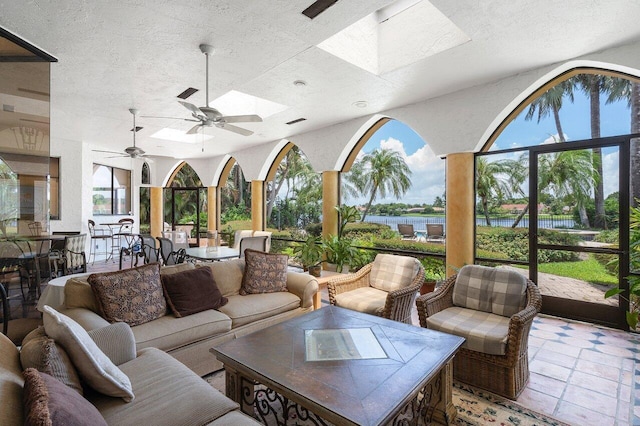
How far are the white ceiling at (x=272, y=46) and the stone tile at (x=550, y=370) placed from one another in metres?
3.04

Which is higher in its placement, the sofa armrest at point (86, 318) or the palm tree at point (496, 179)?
the palm tree at point (496, 179)

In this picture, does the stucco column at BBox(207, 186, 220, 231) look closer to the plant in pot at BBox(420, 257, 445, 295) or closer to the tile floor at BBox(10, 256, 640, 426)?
the plant in pot at BBox(420, 257, 445, 295)

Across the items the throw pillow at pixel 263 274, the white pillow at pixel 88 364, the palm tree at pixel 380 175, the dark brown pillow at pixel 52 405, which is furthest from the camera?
the palm tree at pixel 380 175

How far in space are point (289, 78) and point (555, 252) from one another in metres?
3.99

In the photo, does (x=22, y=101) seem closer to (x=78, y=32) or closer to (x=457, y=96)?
(x=78, y=32)

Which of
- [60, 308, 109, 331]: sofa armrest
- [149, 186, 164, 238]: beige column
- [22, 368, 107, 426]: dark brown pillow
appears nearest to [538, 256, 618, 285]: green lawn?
[22, 368, 107, 426]: dark brown pillow

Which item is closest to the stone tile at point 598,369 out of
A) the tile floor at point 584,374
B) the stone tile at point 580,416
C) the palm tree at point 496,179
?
the tile floor at point 584,374

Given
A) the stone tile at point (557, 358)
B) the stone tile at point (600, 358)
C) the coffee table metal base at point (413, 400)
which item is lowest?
the stone tile at point (557, 358)

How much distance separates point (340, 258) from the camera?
18.2 feet

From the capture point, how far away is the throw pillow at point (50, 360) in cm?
141

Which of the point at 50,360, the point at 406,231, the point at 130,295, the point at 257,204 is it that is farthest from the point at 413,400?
the point at 257,204

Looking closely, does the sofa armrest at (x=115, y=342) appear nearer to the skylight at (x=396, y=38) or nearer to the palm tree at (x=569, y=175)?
the skylight at (x=396, y=38)

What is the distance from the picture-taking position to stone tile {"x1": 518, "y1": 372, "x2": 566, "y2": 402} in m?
2.40

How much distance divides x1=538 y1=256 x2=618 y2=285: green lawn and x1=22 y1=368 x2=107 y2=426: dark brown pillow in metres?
4.71
